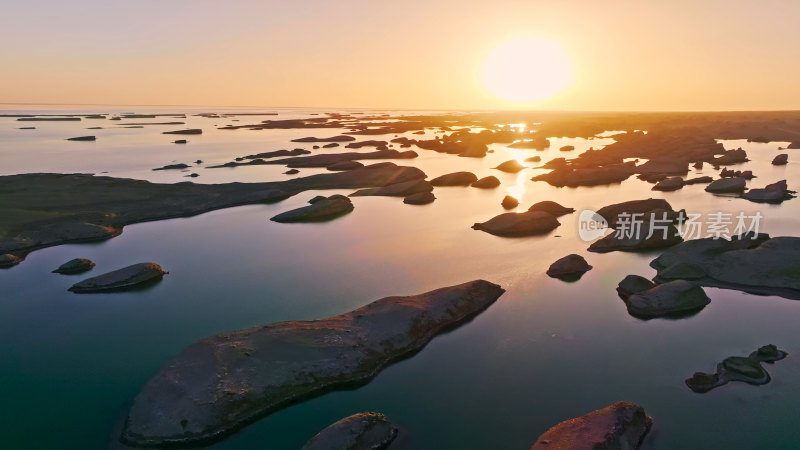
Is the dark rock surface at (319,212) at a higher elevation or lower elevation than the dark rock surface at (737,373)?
higher

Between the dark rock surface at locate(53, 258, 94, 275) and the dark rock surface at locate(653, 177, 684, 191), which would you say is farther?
the dark rock surface at locate(653, 177, 684, 191)

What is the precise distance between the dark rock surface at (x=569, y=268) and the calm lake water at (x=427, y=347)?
0.82 meters

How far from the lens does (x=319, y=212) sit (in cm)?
4459

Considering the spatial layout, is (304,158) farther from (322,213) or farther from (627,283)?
(627,283)

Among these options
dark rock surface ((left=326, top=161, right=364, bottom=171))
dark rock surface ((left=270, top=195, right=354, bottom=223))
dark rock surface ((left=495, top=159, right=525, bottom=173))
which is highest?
dark rock surface ((left=326, top=161, right=364, bottom=171))

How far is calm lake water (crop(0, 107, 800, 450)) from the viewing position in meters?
15.1

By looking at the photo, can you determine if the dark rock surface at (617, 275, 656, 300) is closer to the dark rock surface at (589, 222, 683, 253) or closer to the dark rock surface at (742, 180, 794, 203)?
the dark rock surface at (589, 222, 683, 253)

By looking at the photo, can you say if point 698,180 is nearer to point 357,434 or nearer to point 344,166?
point 344,166

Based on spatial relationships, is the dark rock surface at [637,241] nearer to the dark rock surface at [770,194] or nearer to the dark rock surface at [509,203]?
the dark rock surface at [509,203]

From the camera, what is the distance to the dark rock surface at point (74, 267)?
29.1 metres

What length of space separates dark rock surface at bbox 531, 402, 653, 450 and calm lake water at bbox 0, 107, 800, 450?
0.74 metres

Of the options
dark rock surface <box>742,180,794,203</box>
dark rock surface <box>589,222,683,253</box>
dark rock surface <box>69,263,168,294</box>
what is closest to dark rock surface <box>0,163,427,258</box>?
dark rock surface <box>69,263,168,294</box>

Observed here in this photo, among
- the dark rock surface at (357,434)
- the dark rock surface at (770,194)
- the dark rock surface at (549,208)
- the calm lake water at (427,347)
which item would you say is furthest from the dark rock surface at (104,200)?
the dark rock surface at (770,194)

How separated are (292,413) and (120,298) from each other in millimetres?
15702
